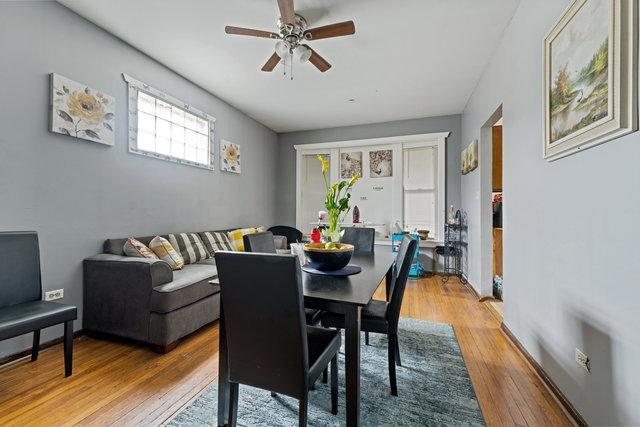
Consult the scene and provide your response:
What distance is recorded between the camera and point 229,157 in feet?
14.6

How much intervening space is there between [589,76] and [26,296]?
3585mm

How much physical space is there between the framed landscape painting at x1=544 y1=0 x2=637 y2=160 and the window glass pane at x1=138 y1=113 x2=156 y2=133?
358 centimetres

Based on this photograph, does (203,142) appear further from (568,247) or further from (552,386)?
(552,386)

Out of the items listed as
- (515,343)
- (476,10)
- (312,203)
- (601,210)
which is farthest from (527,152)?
(312,203)

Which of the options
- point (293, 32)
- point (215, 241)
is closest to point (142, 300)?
point (215, 241)

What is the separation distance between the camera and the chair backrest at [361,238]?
2674mm

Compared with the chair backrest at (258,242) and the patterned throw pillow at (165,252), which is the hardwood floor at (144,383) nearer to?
the patterned throw pillow at (165,252)

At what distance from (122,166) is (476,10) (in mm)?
3557

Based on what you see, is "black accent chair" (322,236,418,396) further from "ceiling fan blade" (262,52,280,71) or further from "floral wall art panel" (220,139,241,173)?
"floral wall art panel" (220,139,241,173)

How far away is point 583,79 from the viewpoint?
1397 millimetres

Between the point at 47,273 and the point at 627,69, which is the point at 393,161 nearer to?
the point at 627,69

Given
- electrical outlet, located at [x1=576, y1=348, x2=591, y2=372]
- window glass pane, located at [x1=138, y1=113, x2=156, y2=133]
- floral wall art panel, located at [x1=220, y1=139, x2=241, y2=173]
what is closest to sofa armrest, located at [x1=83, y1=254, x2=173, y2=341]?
window glass pane, located at [x1=138, y1=113, x2=156, y2=133]

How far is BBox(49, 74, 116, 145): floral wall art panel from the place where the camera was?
226 centimetres

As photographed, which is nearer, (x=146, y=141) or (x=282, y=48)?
(x=282, y=48)
